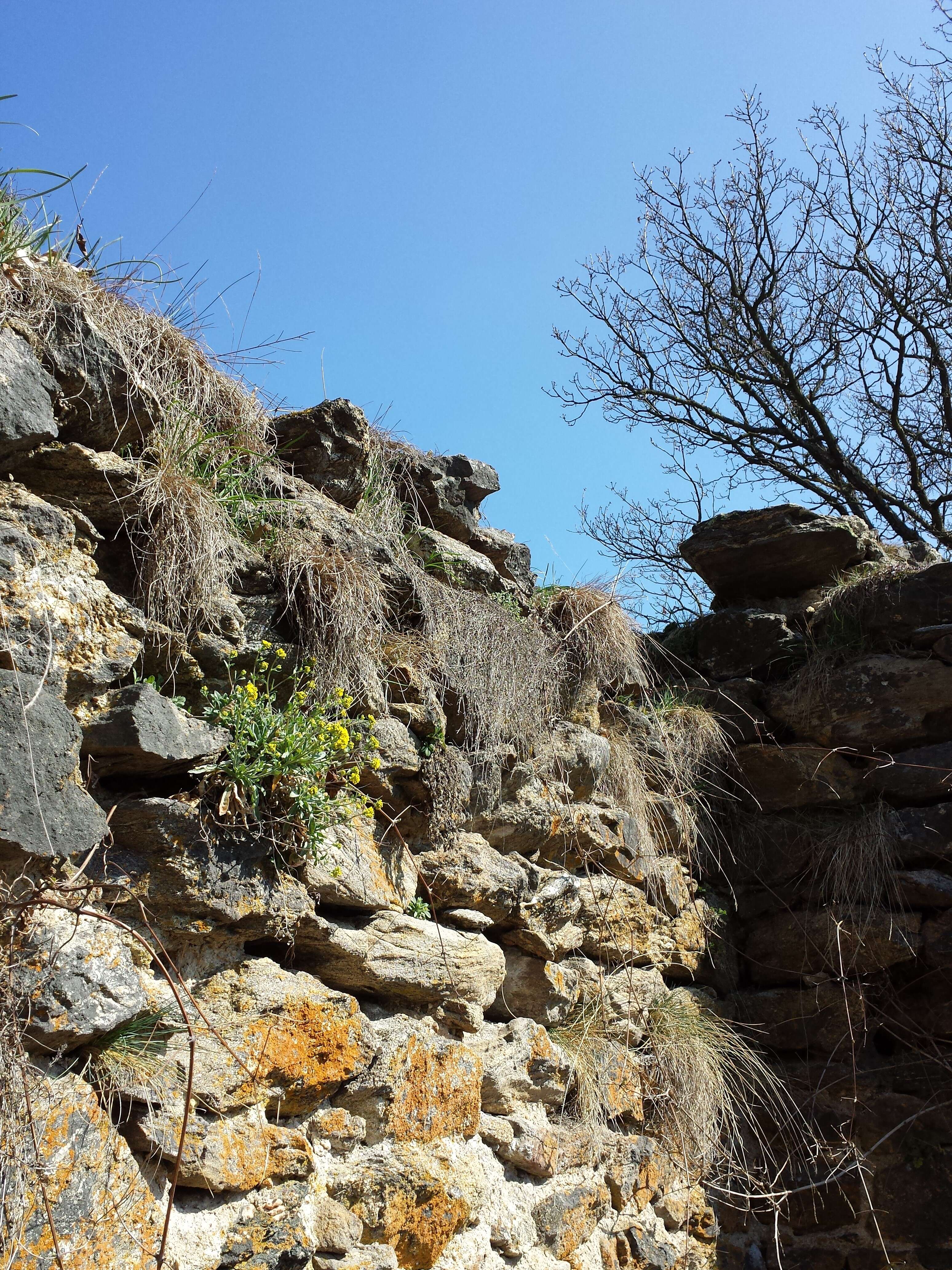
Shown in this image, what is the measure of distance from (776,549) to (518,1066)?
114 inches

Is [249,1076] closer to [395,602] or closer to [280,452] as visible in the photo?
[395,602]

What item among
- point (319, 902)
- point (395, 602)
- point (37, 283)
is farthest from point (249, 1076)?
point (37, 283)

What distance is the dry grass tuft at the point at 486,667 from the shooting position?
3.27m

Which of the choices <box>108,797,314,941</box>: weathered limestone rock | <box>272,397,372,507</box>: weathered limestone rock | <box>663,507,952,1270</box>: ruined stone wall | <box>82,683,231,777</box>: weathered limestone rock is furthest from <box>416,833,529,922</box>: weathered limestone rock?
<box>663,507,952,1270</box>: ruined stone wall

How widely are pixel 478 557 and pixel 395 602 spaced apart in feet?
2.10

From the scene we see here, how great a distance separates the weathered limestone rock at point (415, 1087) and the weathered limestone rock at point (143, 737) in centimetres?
90

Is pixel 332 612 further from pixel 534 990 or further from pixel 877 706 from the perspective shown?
pixel 877 706

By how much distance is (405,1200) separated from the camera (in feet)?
7.93

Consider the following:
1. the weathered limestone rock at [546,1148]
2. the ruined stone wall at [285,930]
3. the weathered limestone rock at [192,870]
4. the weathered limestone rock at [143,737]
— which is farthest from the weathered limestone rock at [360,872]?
the weathered limestone rock at [546,1148]

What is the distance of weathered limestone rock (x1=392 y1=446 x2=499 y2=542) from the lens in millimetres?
3805

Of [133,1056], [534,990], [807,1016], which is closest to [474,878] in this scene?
[534,990]

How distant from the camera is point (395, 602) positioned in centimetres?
332

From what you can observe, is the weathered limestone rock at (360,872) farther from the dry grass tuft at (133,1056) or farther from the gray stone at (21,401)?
the gray stone at (21,401)

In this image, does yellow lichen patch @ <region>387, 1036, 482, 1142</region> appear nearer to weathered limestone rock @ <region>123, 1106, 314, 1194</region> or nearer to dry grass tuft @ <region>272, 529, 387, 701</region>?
weathered limestone rock @ <region>123, 1106, 314, 1194</region>
